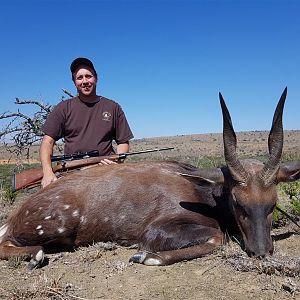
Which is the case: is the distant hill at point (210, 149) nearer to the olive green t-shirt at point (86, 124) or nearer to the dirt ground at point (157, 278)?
the olive green t-shirt at point (86, 124)

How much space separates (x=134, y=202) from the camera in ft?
18.2

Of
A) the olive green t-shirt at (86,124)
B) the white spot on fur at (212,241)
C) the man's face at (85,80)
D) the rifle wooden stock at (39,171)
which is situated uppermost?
the man's face at (85,80)

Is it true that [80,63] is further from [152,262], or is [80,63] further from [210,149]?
[210,149]

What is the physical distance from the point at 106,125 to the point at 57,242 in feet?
8.44

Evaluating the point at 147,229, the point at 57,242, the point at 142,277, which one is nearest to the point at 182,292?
the point at 142,277

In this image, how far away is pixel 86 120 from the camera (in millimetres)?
7285

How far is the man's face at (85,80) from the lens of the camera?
736cm

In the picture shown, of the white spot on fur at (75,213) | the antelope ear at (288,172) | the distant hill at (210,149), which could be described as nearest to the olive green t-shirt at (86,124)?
the white spot on fur at (75,213)

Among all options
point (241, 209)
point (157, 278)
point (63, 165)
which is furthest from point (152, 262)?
point (63, 165)

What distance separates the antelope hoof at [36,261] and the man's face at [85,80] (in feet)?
10.9

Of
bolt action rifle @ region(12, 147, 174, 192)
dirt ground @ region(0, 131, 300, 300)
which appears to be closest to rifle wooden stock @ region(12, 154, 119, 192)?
bolt action rifle @ region(12, 147, 174, 192)

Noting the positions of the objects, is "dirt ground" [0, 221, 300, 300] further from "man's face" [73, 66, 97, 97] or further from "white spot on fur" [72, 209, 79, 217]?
"man's face" [73, 66, 97, 97]

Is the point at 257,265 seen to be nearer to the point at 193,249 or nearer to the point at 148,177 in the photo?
the point at 193,249

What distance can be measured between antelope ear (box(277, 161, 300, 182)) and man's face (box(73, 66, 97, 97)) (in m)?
3.65
